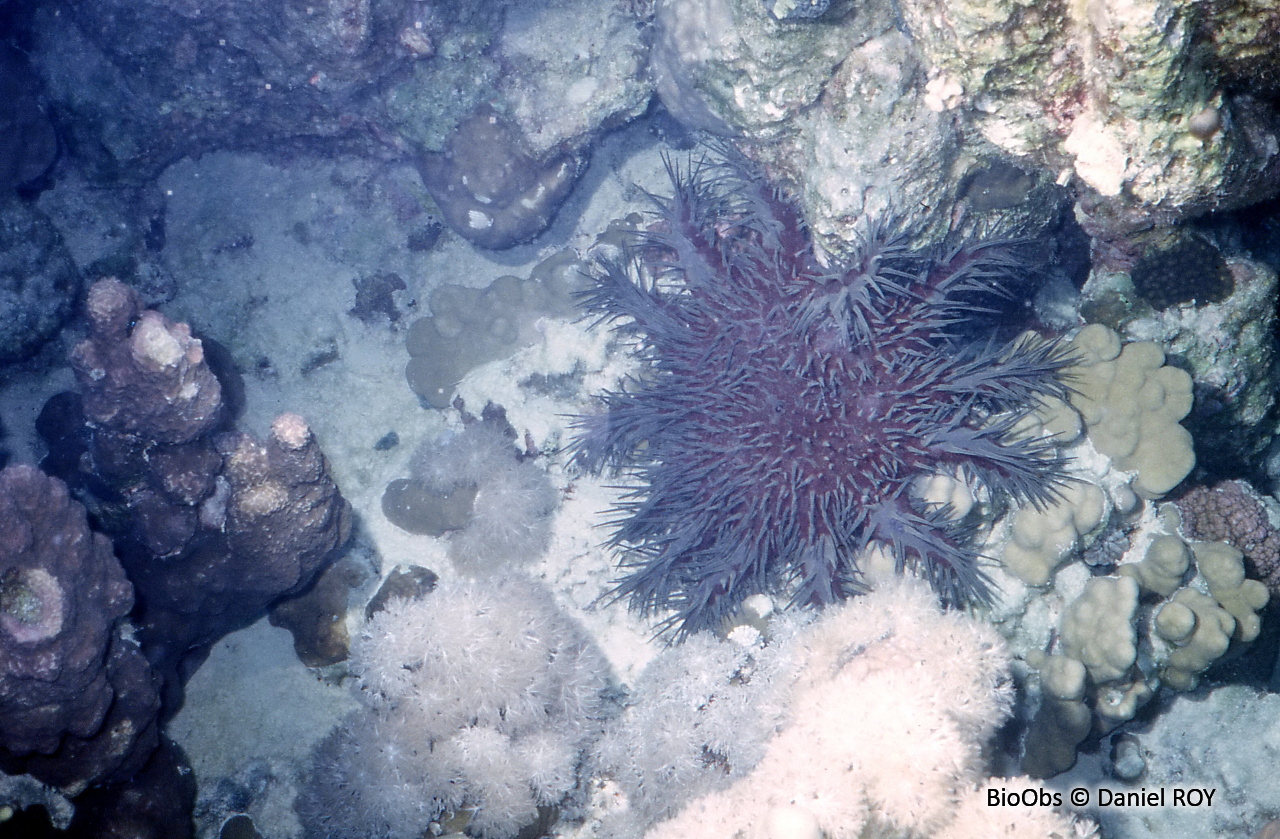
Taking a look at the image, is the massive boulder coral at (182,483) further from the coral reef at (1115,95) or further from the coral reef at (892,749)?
the coral reef at (1115,95)

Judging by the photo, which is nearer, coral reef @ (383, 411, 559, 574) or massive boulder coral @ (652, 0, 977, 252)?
massive boulder coral @ (652, 0, 977, 252)

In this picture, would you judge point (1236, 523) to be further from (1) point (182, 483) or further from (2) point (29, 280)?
(2) point (29, 280)

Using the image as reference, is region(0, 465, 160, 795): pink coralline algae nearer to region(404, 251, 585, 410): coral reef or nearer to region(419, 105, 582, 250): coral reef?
region(404, 251, 585, 410): coral reef

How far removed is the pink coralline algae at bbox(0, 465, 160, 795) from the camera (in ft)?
12.3

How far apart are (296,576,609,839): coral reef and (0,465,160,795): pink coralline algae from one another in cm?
129

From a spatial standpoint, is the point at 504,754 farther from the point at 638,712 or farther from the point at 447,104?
the point at 447,104

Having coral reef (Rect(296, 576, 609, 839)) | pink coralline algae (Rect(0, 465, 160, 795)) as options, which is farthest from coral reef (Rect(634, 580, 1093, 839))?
pink coralline algae (Rect(0, 465, 160, 795))

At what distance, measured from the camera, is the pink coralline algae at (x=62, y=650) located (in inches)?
148

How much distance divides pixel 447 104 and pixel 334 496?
11.6 ft

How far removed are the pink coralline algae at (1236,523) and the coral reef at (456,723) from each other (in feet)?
12.8

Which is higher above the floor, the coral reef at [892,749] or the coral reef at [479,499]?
the coral reef at [892,749]

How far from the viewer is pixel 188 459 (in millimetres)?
4539

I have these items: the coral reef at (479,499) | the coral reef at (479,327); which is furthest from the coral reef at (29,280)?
the coral reef at (479,499)

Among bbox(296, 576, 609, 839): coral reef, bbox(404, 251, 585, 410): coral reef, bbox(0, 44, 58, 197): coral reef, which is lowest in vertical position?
bbox(296, 576, 609, 839): coral reef
